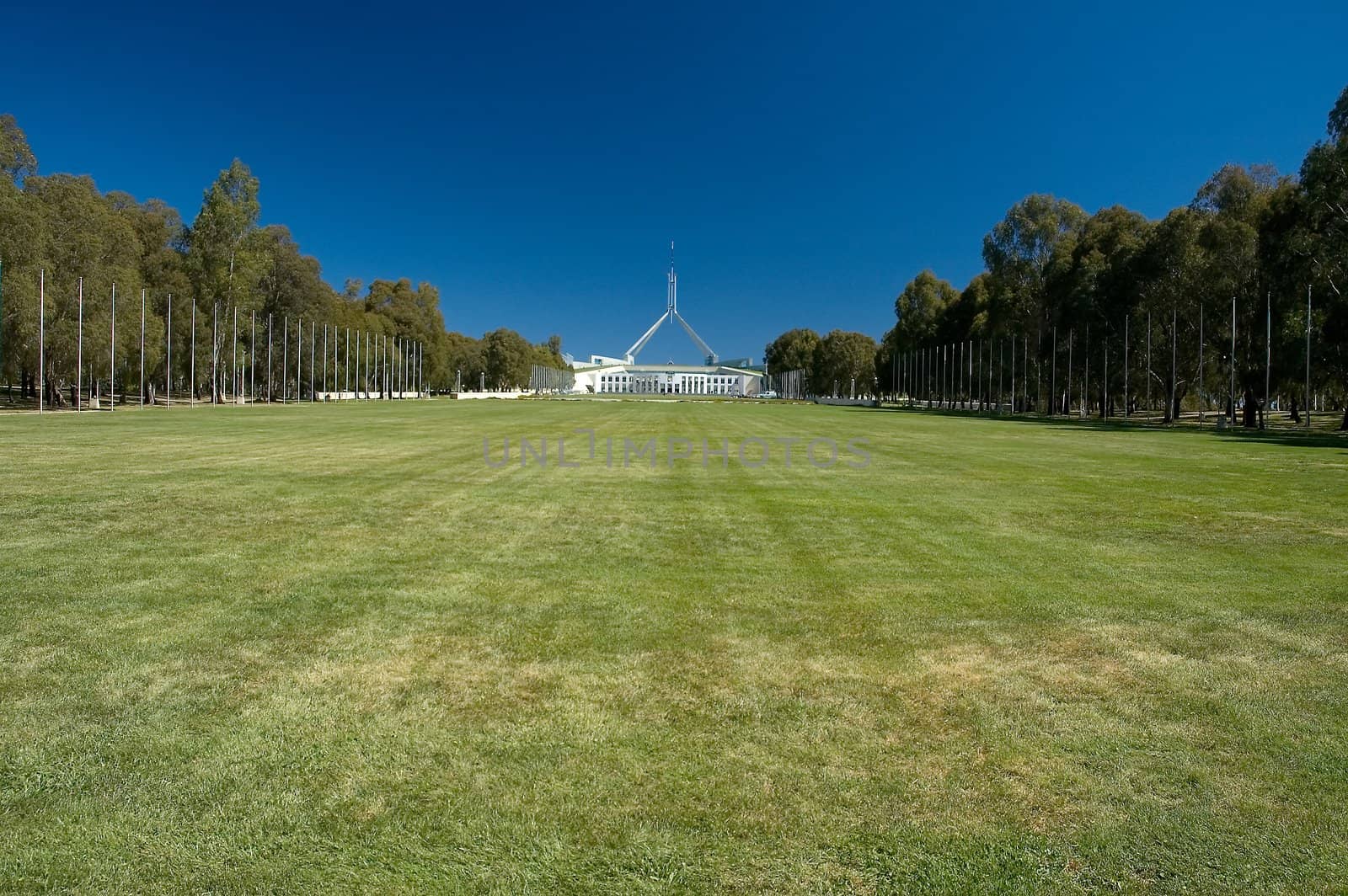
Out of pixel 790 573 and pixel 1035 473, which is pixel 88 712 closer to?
pixel 790 573

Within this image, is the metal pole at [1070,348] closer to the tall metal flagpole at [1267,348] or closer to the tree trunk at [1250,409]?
the tree trunk at [1250,409]

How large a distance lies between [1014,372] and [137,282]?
223ft

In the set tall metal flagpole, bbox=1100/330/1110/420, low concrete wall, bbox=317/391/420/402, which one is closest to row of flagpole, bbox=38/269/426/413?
low concrete wall, bbox=317/391/420/402

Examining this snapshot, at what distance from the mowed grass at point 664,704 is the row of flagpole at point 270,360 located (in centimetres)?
4340

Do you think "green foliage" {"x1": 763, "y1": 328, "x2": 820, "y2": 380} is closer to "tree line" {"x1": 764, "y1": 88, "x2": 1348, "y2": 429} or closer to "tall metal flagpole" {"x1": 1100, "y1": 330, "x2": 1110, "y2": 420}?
"tree line" {"x1": 764, "y1": 88, "x2": 1348, "y2": 429}

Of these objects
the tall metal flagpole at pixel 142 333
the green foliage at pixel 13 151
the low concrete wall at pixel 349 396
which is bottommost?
the low concrete wall at pixel 349 396

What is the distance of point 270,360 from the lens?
74.9 m

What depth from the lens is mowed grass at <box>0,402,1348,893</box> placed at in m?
3.30

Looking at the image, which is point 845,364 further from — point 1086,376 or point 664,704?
point 664,704

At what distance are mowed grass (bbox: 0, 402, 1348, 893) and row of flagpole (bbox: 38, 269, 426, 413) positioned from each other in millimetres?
43397

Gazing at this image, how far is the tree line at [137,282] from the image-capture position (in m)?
44.2

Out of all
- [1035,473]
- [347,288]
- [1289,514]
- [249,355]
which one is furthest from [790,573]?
[347,288]

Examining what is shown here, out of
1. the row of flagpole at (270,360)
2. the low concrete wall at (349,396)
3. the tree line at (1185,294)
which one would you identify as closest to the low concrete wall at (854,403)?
the tree line at (1185,294)

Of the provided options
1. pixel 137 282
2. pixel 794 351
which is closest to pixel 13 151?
pixel 137 282
